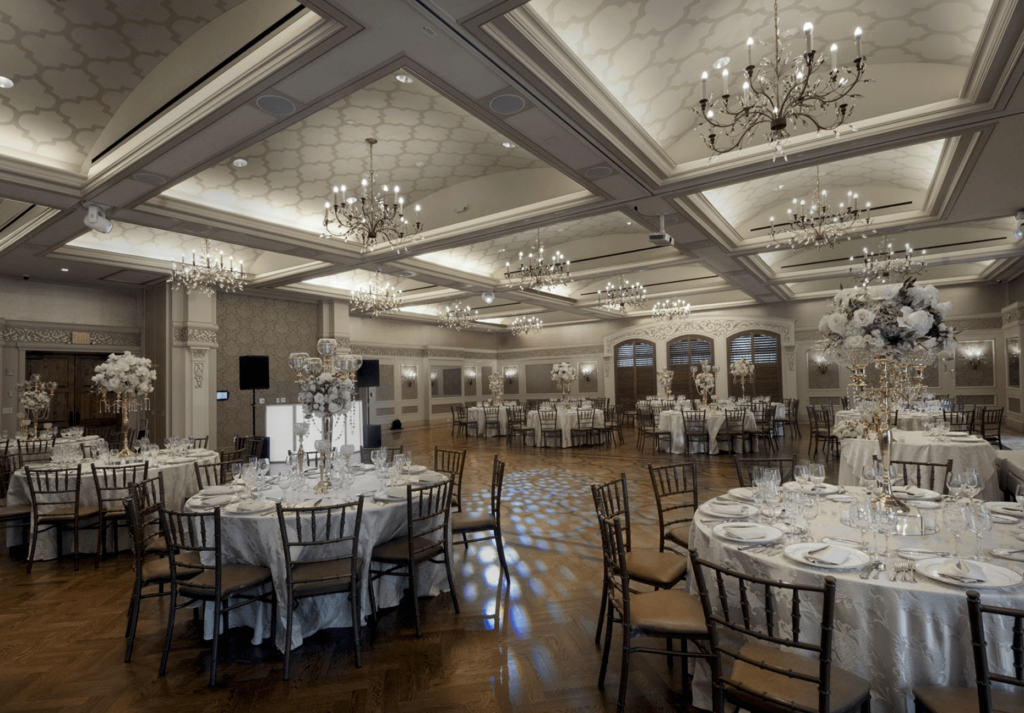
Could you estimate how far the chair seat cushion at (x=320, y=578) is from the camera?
3.00 meters

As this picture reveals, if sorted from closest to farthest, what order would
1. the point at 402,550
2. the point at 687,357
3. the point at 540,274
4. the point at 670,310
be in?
1. the point at 402,550
2. the point at 540,274
3. the point at 670,310
4. the point at 687,357

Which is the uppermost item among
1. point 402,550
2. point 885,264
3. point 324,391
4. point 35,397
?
point 885,264

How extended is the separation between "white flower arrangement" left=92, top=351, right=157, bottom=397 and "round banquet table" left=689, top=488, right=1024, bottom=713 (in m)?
6.62

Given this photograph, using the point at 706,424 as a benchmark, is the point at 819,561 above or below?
above

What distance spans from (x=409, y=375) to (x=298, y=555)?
46.9ft

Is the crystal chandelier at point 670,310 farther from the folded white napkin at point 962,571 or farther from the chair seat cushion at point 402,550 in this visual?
the folded white napkin at point 962,571

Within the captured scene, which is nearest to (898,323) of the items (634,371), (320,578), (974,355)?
(320,578)

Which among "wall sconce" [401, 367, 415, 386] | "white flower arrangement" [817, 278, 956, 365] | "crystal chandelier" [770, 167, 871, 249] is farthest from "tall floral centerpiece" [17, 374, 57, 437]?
"crystal chandelier" [770, 167, 871, 249]

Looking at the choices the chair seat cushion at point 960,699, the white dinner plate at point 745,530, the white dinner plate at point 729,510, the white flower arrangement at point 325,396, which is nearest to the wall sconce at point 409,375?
the white flower arrangement at point 325,396

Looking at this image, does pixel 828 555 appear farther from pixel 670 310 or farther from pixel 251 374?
pixel 670 310

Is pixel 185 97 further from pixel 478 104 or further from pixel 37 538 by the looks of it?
pixel 37 538

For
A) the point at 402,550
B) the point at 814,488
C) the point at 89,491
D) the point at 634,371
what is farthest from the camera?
the point at 634,371

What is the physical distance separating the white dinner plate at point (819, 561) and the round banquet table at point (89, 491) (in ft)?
17.4

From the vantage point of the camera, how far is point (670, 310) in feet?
45.6
